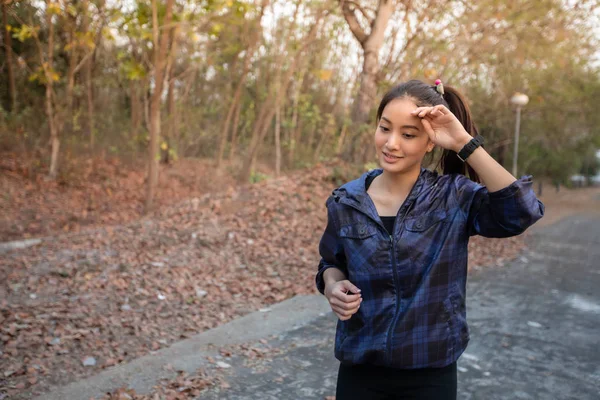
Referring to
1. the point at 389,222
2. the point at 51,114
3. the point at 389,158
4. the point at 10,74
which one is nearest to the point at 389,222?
the point at 389,222

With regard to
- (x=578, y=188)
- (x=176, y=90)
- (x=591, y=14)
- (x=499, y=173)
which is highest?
(x=591, y=14)

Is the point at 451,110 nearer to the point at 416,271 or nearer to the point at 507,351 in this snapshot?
the point at 416,271

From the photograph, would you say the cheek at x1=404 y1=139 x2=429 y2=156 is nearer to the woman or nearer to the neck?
the woman

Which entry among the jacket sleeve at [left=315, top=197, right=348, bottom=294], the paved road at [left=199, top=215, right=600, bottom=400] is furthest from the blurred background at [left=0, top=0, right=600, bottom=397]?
the jacket sleeve at [left=315, top=197, right=348, bottom=294]

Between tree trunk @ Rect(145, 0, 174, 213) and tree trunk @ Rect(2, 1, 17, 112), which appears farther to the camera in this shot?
tree trunk @ Rect(2, 1, 17, 112)

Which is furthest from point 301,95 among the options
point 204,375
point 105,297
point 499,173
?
point 499,173

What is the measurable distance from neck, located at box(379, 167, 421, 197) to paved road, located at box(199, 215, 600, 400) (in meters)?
2.28

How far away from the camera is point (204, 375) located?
4.21 metres

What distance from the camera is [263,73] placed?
63.8ft

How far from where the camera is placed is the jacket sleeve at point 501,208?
1850 mm

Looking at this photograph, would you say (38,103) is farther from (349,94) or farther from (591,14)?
(591,14)

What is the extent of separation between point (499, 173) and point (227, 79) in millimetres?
18723

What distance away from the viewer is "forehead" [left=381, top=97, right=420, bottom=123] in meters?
2.05

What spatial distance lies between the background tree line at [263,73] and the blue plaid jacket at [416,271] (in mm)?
7861
